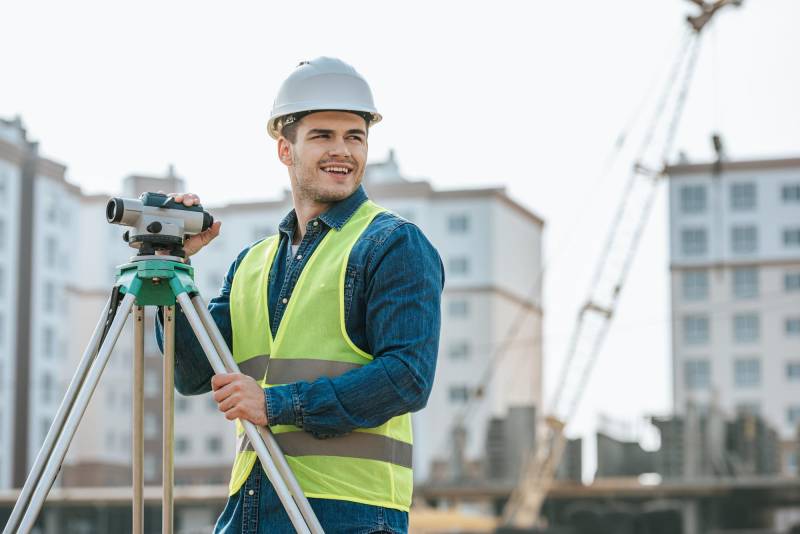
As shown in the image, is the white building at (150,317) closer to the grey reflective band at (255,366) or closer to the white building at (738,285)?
the white building at (738,285)

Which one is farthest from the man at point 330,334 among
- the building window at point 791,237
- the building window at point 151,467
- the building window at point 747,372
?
the building window at point 747,372

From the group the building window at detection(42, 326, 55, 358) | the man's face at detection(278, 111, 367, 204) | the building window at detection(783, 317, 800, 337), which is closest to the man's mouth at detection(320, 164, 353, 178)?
the man's face at detection(278, 111, 367, 204)

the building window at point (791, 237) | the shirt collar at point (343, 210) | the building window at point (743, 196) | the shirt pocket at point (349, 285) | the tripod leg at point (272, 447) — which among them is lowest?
the tripod leg at point (272, 447)

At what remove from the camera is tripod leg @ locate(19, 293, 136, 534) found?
10.0ft

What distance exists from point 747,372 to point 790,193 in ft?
36.4

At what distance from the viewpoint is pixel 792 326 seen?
275ft

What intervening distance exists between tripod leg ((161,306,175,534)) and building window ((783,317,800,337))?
83.7 metres

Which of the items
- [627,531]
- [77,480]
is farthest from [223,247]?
[627,531]

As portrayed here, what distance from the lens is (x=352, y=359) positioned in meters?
3.36

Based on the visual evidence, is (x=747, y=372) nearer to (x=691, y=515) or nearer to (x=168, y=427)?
(x=691, y=515)

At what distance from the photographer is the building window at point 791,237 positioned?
82.8 m

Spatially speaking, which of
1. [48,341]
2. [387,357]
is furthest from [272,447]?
Answer: [48,341]

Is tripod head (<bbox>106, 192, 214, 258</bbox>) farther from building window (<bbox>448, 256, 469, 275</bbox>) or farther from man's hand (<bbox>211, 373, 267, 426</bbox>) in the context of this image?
building window (<bbox>448, 256, 469, 275</bbox>)

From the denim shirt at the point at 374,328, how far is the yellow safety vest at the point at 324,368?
0.03 m
